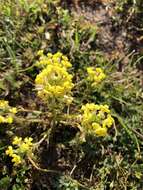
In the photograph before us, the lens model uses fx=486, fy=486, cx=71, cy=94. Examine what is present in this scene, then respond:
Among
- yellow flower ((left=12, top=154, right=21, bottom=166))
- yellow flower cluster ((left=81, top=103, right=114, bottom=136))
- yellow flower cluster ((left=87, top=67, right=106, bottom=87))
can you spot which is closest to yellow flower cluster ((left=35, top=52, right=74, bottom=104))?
yellow flower cluster ((left=81, top=103, right=114, bottom=136))

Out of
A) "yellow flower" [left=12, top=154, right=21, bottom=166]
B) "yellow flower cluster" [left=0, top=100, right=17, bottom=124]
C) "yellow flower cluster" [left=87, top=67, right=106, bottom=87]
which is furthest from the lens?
"yellow flower cluster" [left=87, top=67, right=106, bottom=87]

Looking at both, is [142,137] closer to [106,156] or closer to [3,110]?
[106,156]

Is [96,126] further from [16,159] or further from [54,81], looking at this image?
[16,159]

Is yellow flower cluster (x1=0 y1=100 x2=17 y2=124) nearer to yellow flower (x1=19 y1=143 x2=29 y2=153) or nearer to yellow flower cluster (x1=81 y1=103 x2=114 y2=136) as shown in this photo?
yellow flower (x1=19 y1=143 x2=29 y2=153)

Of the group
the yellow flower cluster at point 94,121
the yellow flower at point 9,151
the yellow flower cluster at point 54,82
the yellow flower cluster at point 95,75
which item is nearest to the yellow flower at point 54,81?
the yellow flower cluster at point 54,82

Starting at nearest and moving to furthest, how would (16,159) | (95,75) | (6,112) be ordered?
1. (16,159)
2. (6,112)
3. (95,75)

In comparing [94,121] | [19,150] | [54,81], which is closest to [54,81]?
[54,81]

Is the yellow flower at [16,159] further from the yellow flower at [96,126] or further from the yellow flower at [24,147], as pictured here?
the yellow flower at [96,126]

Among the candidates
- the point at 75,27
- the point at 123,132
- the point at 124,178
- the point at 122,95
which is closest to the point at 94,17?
the point at 75,27
